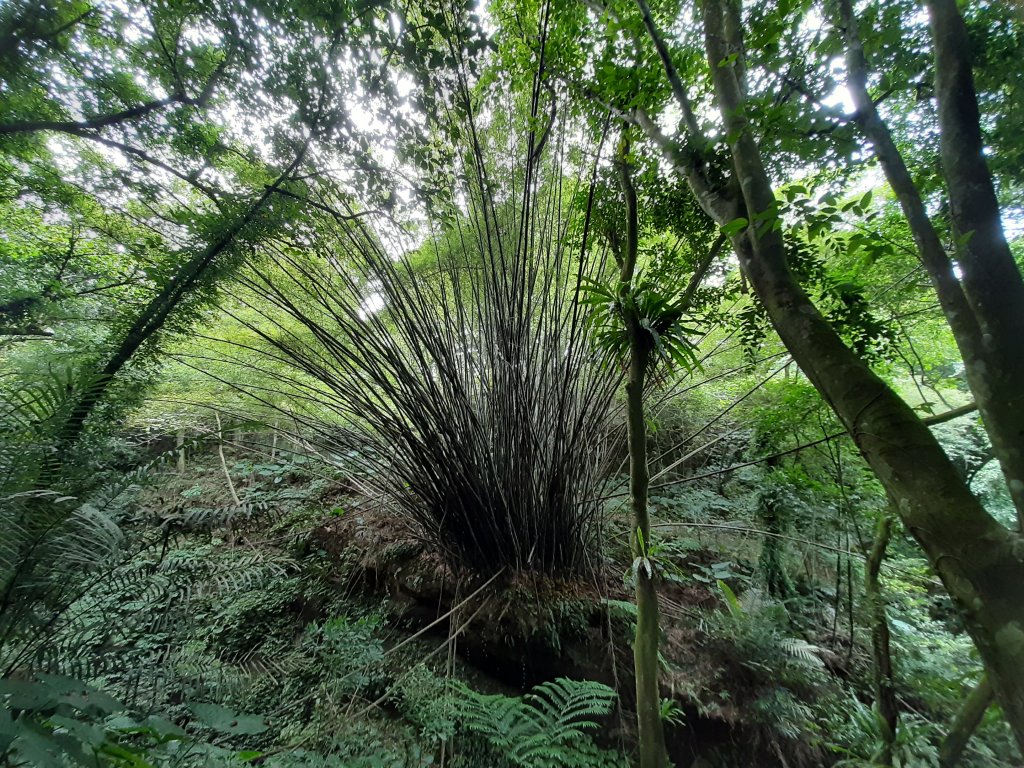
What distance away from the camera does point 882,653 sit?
4.12 feet

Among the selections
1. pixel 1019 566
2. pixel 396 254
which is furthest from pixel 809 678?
pixel 396 254

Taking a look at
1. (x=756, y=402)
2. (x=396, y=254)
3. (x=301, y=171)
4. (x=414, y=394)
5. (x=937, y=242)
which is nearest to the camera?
(x=937, y=242)

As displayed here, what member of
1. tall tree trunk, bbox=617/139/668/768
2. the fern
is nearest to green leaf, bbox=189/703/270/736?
the fern

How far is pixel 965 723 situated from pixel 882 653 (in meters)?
0.33

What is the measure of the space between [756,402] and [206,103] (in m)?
3.07

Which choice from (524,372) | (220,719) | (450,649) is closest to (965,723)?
(450,649)

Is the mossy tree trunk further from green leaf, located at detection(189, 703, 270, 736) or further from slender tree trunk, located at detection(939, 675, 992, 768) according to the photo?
green leaf, located at detection(189, 703, 270, 736)

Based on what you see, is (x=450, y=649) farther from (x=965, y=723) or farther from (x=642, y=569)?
(x=965, y=723)

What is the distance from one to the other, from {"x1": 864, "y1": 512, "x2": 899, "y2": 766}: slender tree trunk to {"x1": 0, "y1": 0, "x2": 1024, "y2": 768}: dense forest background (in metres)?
0.02

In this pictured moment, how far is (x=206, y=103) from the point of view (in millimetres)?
1427

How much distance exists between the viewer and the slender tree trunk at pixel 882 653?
3.62 ft

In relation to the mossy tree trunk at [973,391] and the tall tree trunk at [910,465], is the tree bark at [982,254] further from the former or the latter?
the tall tree trunk at [910,465]

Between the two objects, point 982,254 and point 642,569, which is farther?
point 642,569

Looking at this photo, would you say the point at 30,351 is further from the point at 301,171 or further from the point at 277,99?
the point at 277,99
